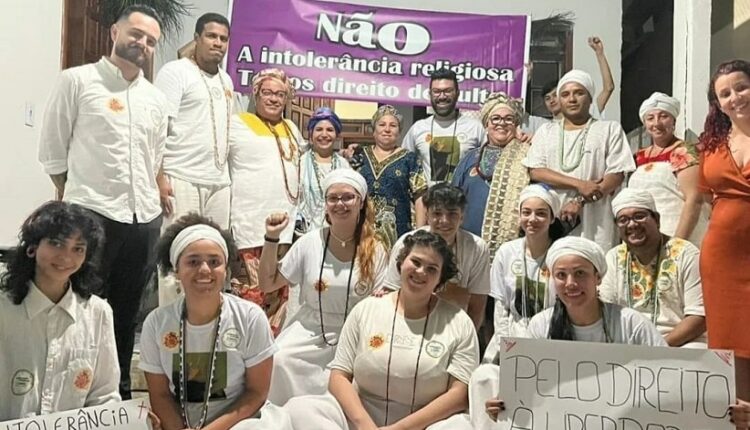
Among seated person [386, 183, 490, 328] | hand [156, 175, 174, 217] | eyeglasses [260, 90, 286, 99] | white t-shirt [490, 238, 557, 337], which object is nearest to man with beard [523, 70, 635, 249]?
white t-shirt [490, 238, 557, 337]

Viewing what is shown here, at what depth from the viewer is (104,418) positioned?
2.40 meters

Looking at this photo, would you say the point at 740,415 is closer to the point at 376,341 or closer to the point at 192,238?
the point at 376,341

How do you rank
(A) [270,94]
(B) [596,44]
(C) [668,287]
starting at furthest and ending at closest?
(A) [270,94], (B) [596,44], (C) [668,287]

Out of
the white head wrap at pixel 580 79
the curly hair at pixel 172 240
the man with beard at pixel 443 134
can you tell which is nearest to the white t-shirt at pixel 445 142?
the man with beard at pixel 443 134

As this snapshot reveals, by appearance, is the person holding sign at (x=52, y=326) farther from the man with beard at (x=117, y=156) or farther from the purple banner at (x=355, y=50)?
the purple banner at (x=355, y=50)

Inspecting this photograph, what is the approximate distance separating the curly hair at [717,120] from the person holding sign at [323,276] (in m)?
1.28

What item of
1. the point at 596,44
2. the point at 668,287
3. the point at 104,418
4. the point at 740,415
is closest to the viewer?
the point at 740,415

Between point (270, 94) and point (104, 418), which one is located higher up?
point (270, 94)

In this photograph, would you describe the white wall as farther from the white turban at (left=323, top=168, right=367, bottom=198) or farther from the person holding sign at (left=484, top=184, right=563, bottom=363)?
the person holding sign at (left=484, top=184, right=563, bottom=363)

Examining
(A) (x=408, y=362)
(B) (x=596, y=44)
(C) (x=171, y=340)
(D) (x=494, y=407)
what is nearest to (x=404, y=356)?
(A) (x=408, y=362)

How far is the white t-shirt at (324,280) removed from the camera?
3080 millimetres

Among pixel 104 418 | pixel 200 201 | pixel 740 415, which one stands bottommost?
pixel 104 418

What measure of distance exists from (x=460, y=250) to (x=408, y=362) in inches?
26.9

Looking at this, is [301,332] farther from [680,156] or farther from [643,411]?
[680,156]
